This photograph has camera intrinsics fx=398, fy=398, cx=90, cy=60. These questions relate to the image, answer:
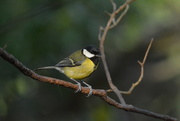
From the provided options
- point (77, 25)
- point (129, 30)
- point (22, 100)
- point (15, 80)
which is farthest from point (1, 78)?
point (129, 30)

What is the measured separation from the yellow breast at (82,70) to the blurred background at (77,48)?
0.80 metres

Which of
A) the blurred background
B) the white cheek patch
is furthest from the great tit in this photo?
the blurred background

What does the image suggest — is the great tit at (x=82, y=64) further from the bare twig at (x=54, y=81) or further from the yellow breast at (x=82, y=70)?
the bare twig at (x=54, y=81)

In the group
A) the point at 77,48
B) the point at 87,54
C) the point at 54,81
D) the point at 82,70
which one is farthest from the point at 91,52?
the point at 54,81

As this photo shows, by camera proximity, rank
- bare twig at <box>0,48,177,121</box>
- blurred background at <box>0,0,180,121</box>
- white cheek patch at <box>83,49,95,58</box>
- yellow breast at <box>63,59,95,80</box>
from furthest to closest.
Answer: blurred background at <box>0,0,180,121</box>, white cheek patch at <box>83,49,95,58</box>, yellow breast at <box>63,59,95,80</box>, bare twig at <box>0,48,177,121</box>

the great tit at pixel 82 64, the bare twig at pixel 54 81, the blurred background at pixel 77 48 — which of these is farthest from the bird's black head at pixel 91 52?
the bare twig at pixel 54 81

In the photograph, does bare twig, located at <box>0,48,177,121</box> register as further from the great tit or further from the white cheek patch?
the white cheek patch

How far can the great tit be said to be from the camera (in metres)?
3.90

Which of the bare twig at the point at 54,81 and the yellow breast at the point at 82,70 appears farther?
the yellow breast at the point at 82,70

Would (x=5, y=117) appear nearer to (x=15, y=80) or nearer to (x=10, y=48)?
(x=15, y=80)

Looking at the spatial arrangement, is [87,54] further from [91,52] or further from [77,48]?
[77,48]

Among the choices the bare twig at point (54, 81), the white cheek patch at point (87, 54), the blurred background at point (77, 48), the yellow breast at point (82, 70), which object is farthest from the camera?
the blurred background at point (77, 48)

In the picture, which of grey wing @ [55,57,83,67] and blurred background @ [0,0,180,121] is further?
blurred background @ [0,0,180,121]

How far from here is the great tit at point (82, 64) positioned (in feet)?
12.8
